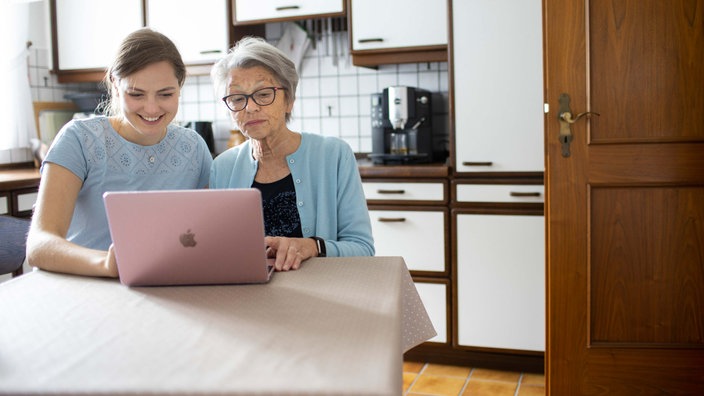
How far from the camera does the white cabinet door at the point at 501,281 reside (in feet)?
8.84

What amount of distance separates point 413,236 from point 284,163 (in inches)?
48.0

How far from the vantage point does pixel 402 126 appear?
2.98m

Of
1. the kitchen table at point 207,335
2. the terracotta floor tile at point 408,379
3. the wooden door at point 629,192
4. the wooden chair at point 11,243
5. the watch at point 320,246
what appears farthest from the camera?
the terracotta floor tile at point 408,379

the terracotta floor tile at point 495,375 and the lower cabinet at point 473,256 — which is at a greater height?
the lower cabinet at point 473,256

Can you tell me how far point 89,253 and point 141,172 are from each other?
0.45m

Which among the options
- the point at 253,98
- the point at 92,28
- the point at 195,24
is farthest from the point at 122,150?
the point at 92,28

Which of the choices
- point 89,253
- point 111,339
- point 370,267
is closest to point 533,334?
point 370,267

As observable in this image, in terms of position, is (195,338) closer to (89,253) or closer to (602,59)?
(89,253)

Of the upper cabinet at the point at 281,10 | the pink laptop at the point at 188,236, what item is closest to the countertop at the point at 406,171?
the upper cabinet at the point at 281,10

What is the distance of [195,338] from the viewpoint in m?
0.89

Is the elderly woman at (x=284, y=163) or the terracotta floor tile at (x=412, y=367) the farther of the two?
the terracotta floor tile at (x=412, y=367)

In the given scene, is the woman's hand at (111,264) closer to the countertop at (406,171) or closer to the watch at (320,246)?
the watch at (320,246)

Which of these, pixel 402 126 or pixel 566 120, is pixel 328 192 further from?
pixel 402 126

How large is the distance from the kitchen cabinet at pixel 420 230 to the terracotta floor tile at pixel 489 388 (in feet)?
0.79
